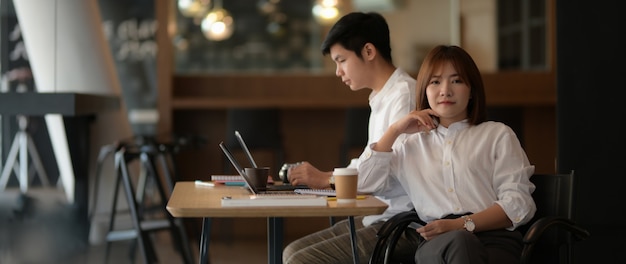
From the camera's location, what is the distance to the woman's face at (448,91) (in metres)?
2.27

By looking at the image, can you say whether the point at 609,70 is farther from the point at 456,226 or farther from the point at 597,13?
the point at 456,226

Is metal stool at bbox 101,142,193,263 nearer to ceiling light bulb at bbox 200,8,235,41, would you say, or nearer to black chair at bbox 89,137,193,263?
black chair at bbox 89,137,193,263

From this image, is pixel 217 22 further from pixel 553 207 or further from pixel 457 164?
pixel 553 207

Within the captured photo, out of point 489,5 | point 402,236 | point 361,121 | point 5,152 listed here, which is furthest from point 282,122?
point 402,236

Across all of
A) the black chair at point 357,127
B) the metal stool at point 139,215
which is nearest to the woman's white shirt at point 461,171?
the metal stool at point 139,215

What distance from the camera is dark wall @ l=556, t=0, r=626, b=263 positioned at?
116 inches

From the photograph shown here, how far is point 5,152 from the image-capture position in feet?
13.6

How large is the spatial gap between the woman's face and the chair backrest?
0.92ft

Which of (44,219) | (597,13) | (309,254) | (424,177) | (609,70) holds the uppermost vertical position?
(597,13)

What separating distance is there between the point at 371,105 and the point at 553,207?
70 centimetres

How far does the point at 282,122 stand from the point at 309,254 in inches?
167

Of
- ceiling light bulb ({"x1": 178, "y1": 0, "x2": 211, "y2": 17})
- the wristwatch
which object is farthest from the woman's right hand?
ceiling light bulb ({"x1": 178, "y1": 0, "x2": 211, "y2": 17})

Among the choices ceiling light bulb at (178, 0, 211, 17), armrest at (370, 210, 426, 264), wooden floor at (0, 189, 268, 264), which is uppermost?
ceiling light bulb at (178, 0, 211, 17)

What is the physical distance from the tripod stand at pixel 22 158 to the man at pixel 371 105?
2083 millimetres
